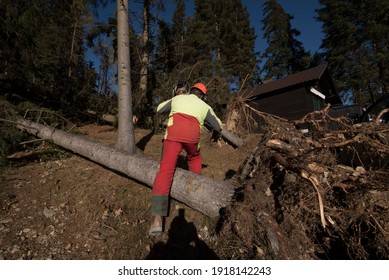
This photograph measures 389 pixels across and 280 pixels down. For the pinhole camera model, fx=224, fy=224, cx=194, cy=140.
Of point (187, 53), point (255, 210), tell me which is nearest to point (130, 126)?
point (255, 210)

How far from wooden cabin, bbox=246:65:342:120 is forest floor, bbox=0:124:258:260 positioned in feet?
48.0

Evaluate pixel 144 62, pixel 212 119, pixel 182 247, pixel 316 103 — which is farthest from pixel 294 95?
pixel 182 247

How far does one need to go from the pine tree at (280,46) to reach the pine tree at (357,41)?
3996 millimetres

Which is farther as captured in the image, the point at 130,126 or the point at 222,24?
the point at 222,24

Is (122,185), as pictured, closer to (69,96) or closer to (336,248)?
(336,248)

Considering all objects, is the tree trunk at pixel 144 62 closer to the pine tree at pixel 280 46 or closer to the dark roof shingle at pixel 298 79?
the dark roof shingle at pixel 298 79

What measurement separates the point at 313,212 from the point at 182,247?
1.57 metres

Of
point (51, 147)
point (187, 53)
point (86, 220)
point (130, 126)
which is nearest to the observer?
point (86, 220)

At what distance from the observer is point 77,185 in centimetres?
391

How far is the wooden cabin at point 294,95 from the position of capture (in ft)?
58.3

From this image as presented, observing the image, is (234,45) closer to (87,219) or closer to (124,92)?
(124,92)

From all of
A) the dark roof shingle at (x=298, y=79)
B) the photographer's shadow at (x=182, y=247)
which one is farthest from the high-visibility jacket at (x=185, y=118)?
the dark roof shingle at (x=298, y=79)

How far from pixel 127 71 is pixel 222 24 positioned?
22.3 metres

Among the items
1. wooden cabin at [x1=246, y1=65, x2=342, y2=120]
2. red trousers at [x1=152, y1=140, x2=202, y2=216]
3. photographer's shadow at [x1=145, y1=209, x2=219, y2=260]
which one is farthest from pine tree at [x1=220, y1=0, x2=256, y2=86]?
photographer's shadow at [x1=145, y1=209, x2=219, y2=260]
